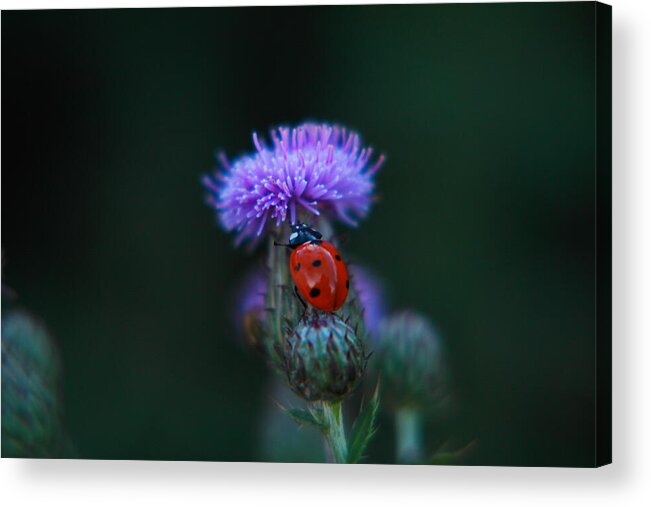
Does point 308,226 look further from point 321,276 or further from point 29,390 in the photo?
point 29,390

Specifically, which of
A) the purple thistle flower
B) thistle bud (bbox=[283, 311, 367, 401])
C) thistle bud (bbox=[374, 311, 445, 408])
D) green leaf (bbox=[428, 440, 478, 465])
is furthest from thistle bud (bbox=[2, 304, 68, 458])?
green leaf (bbox=[428, 440, 478, 465])

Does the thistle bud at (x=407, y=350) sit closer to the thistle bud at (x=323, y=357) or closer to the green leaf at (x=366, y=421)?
the green leaf at (x=366, y=421)

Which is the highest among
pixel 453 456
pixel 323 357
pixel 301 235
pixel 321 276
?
pixel 301 235

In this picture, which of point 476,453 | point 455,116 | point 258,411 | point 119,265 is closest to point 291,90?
point 455,116

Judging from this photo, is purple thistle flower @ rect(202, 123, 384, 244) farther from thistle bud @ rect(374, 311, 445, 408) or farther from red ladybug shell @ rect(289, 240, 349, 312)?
thistle bud @ rect(374, 311, 445, 408)

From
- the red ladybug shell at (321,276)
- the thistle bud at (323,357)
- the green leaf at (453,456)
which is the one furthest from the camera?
the green leaf at (453,456)

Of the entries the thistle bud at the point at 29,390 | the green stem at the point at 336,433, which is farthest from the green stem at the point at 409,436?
the thistle bud at the point at 29,390

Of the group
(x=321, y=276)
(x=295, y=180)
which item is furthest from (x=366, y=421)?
(x=295, y=180)
